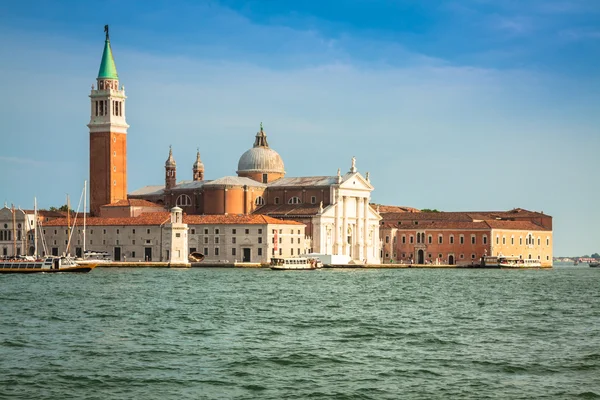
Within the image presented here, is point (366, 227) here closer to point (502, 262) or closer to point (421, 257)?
point (421, 257)

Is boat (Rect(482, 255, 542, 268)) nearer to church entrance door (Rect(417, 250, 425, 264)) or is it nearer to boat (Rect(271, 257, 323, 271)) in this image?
church entrance door (Rect(417, 250, 425, 264))

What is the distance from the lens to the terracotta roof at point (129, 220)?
67.4 meters

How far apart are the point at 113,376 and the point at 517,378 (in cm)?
632

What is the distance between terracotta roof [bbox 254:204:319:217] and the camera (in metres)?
70.9

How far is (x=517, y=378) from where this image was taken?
1758cm

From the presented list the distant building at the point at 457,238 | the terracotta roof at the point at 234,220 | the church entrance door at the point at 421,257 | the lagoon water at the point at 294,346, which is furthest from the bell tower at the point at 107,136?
the lagoon water at the point at 294,346

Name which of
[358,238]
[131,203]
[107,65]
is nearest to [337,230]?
[358,238]

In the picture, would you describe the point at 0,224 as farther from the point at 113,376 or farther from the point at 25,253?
the point at 113,376

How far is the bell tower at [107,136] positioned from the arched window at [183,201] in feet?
14.0

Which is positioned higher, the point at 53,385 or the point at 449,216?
the point at 449,216

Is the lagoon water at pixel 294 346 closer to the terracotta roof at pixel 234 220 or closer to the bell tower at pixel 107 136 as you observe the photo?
the terracotta roof at pixel 234 220

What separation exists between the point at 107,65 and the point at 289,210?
15.3m

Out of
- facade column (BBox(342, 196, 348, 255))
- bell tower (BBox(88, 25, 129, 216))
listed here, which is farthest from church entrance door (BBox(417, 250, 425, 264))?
bell tower (BBox(88, 25, 129, 216))

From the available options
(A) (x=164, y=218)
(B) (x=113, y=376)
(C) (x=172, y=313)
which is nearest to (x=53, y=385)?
(B) (x=113, y=376)
